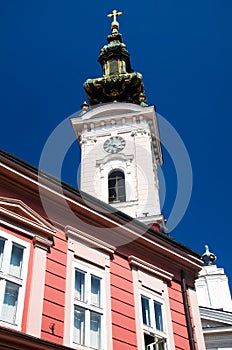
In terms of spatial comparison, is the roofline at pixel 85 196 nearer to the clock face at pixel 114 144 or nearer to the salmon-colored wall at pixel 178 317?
the salmon-colored wall at pixel 178 317

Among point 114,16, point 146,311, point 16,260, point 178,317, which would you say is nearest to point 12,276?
point 16,260

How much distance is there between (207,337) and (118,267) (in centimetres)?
896

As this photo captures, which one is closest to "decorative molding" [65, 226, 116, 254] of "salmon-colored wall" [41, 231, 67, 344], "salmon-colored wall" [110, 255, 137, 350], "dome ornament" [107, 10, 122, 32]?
"salmon-colored wall" [41, 231, 67, 344]

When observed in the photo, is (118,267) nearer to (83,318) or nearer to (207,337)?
(83,318)

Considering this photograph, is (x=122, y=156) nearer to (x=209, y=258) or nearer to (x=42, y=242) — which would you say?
(x=209, y=258)

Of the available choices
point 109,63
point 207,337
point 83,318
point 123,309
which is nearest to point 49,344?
point 83,318

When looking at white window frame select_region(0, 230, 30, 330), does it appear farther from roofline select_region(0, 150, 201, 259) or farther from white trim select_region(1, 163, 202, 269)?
roofline select_region(0, 150, 201, 259)

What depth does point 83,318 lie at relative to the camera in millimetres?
8328

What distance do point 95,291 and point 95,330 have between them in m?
0.75

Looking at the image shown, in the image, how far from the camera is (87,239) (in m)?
9.34

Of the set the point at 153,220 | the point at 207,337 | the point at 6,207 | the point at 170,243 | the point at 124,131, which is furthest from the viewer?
the point at 124,131

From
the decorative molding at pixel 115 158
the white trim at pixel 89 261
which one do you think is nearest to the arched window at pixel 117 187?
the decorative molding at pixel 115 158

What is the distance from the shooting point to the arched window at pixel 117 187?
28.8 m

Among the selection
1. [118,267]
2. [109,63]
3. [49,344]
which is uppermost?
[109,63]
